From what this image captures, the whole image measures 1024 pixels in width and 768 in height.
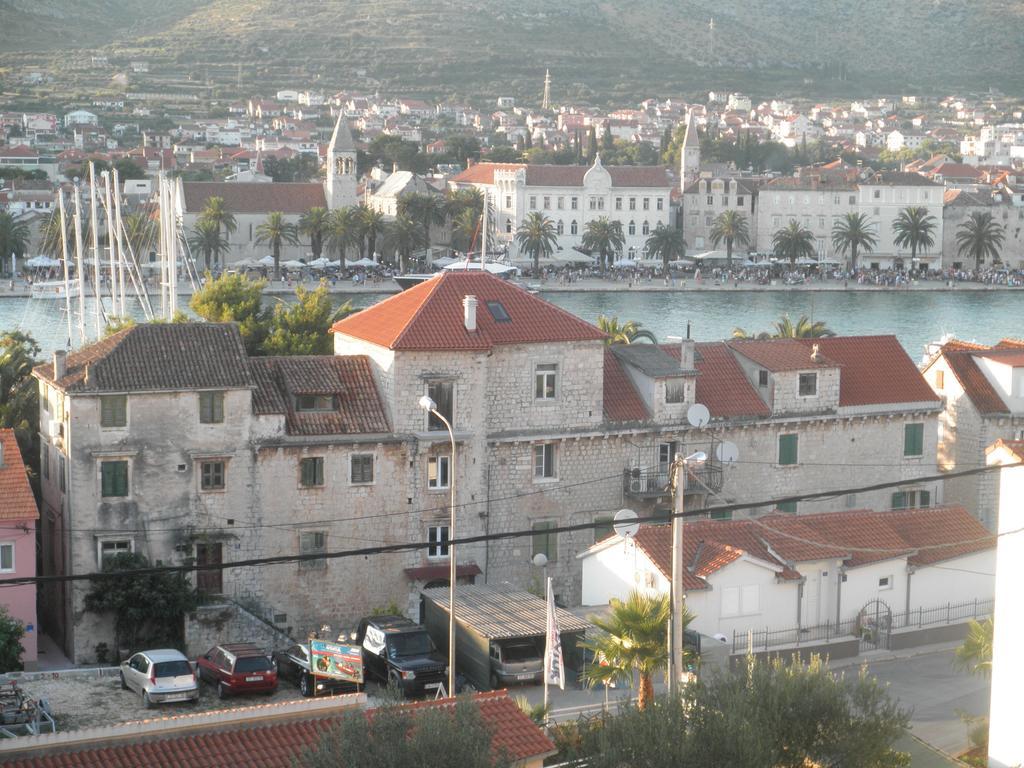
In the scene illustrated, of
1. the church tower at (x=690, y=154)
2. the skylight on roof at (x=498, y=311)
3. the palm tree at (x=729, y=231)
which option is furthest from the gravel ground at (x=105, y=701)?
the church tower at (x=690, y=154)

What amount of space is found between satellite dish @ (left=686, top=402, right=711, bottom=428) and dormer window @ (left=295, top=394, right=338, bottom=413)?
6257 mm

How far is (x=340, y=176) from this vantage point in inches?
4894

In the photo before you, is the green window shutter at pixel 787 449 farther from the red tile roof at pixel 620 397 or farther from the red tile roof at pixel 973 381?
the red tile roof at pixel 973 381

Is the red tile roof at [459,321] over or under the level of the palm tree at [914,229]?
over

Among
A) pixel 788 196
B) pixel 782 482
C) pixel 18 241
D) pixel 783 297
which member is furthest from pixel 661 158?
pixel 782 482

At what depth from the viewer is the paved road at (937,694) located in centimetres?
2166

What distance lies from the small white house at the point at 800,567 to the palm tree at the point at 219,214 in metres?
86.6

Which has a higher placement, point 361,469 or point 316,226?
point 316,226

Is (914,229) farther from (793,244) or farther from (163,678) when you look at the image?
(163,678)

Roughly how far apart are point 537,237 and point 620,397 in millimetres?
87747

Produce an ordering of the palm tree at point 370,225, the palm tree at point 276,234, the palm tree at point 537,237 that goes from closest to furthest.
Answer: the palm tree at point 276,234 < the palm tree at point 370,225 < the palm tree at point 537,237

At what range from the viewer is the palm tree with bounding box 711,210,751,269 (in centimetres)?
12475

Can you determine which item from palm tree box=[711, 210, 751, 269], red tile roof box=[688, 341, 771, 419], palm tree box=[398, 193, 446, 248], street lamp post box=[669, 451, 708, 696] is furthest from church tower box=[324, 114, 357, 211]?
street lamp post box=[669, 451, 708, 696]

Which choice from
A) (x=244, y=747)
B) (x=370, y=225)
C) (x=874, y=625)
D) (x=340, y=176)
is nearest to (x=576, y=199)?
(x=340, y=176)
